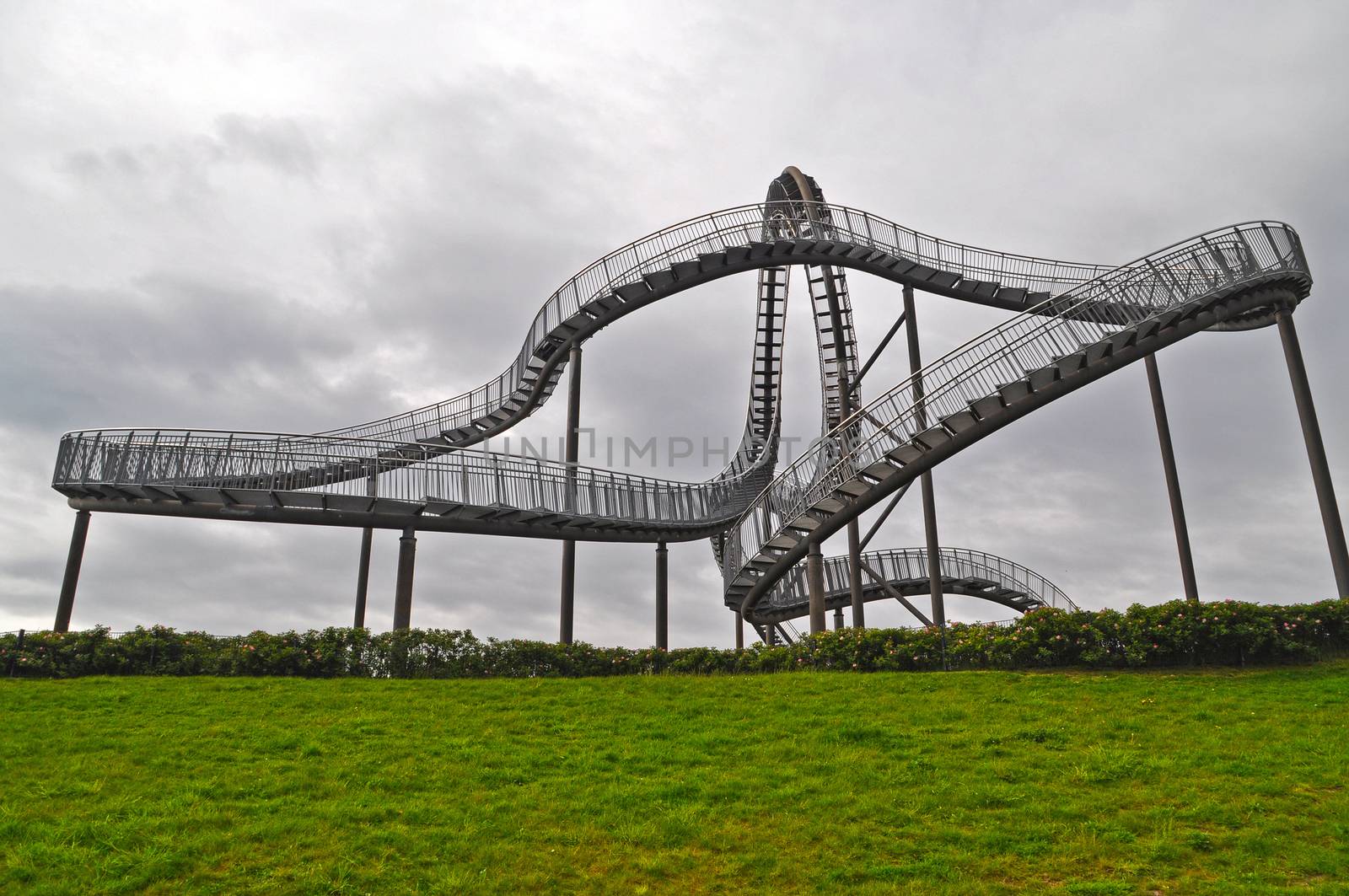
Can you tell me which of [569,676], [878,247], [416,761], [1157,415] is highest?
[878,247]

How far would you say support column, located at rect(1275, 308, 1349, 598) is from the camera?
810 inches

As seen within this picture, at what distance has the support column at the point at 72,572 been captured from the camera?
68.6 ft

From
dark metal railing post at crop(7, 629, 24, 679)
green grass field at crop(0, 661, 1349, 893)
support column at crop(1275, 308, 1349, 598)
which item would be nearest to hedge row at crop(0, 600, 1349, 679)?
dark metal railing post at crop(7, 629, 24, 679)

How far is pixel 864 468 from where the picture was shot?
19.0 m

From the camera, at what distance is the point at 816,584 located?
2070 cm

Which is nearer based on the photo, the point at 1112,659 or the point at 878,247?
the point at 1112,659

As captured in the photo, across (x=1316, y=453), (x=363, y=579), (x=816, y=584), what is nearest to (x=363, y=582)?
(x=363, y=579)

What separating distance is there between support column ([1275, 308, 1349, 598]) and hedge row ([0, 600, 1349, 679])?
4.71 meters

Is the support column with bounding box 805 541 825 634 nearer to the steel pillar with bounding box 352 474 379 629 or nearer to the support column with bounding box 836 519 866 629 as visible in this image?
the support column with bounding box 836 519 866 629

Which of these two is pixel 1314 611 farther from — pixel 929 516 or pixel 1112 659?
pixel 929 516

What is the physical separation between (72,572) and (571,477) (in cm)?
1106

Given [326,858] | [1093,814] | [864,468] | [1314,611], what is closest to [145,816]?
[326,858]

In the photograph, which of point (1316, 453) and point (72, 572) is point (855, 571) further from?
point (72, 572)

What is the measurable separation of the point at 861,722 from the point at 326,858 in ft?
22.2
